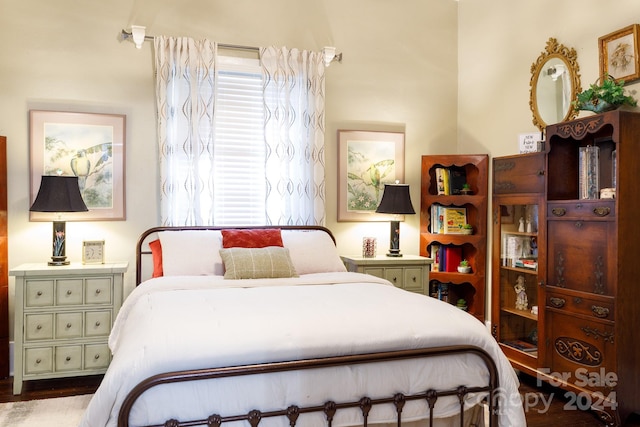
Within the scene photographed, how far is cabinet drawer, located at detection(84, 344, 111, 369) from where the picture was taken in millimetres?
3240

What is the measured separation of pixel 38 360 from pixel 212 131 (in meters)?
2.03

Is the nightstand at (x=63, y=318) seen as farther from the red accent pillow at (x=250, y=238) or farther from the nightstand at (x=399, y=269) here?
the nightstand at (x=399, y=269)

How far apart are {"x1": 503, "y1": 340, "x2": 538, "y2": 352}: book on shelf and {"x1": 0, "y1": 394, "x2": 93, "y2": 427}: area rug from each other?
2.99 m

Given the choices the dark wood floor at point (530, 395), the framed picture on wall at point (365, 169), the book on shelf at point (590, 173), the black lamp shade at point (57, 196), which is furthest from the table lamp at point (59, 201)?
the book on shelf at point (590, 173)

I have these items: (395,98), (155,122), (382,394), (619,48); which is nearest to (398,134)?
(395,98)

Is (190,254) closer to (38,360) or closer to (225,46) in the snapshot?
(38,360)

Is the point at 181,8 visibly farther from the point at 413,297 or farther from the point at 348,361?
the point at 348,361

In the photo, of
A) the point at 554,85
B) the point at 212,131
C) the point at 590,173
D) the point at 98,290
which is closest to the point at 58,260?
the point at 98,290

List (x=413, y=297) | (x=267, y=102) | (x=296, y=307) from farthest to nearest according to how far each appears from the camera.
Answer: (x=267, y=102) < (x=413, y=297) < (x=296, y=307)

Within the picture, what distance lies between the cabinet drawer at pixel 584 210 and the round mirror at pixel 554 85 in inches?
30.9

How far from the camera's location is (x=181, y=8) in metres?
3.87

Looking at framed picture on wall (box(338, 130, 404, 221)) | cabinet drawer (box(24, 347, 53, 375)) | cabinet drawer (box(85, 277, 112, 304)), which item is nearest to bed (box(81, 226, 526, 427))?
cabinet drawer (box(85, 277, 112, 304))

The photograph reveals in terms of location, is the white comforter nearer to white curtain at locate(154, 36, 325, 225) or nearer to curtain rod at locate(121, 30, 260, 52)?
white curtain at locate(154, 36, 325, 225)

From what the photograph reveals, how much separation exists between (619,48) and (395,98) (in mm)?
1894
